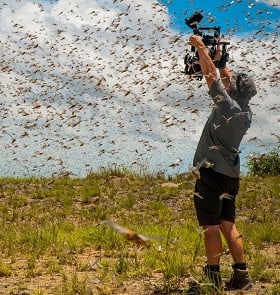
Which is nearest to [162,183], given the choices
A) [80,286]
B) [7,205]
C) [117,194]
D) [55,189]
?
[117,194]

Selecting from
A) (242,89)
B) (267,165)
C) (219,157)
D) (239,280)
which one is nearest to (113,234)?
(239,280)

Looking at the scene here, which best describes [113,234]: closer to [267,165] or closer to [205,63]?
[205,63]

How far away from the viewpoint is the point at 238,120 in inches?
191

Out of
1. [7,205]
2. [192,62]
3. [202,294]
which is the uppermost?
[192,62]

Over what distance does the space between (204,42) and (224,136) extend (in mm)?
882

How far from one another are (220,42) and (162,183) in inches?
419

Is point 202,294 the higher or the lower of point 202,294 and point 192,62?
the lower

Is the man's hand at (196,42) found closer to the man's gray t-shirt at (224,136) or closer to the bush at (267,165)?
the man's gray t-shirt at (224,136)

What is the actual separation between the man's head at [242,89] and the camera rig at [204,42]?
0.72ft

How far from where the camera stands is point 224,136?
4.87 metres

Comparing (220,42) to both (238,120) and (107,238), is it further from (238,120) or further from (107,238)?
(107,238)

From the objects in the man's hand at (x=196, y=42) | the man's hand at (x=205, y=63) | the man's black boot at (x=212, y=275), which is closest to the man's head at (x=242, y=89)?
the man's hand at (x=205, y=63)

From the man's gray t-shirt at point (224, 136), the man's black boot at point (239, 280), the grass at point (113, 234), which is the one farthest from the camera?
the grass at point (113, 234)

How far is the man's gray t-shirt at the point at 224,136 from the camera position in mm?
4785
